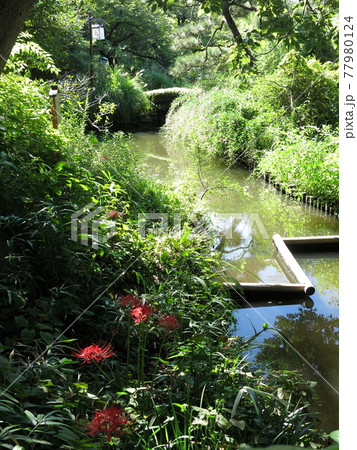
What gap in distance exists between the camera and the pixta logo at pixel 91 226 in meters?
2.84

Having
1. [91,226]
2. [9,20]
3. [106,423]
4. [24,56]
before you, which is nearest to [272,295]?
[91,226]

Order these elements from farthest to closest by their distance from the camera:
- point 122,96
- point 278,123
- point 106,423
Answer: point 122,96 < point 278,123 < point 106,423

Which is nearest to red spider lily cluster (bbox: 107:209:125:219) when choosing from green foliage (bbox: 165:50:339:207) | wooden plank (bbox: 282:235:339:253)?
wooden plank (bbox: 282:235:339:253)

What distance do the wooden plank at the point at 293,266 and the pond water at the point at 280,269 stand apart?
140 millimetres

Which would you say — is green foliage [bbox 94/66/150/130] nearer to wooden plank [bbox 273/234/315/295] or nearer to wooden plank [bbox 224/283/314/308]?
wooden plank [bbox 273/234/315/295]

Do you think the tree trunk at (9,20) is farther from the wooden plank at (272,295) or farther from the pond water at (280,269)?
the wooden plank at (272,295)

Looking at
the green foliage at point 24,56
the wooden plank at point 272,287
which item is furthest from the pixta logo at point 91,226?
the green foliage at point 24,56

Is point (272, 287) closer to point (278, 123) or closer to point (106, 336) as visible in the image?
point (106, 336)

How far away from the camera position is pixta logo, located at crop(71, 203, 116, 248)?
284cm

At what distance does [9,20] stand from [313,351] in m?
2.96

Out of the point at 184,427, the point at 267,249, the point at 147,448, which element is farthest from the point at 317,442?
the point at 267,249

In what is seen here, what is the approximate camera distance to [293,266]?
4520 millimetres

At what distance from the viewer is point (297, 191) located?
24.2ft

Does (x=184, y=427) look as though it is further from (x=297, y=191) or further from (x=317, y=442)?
(x=297, y=191)
